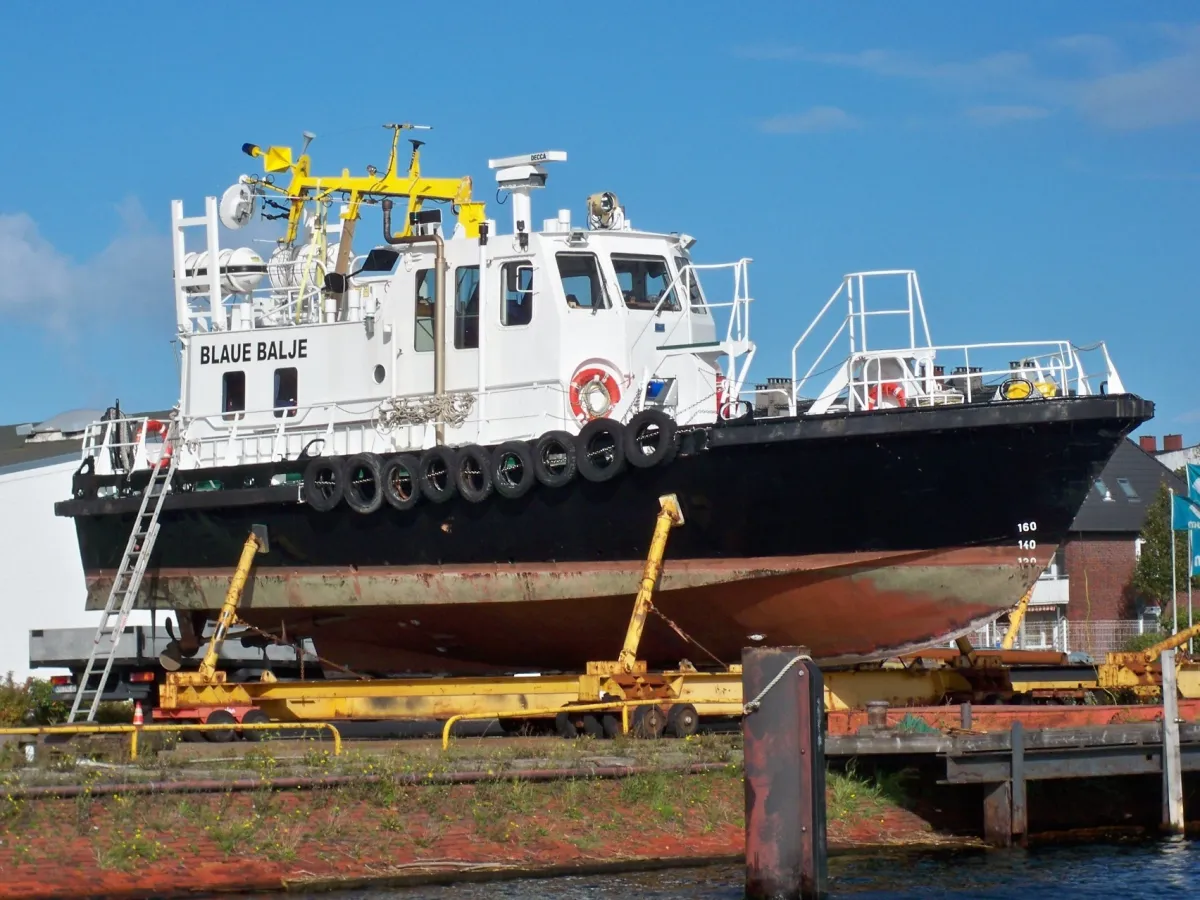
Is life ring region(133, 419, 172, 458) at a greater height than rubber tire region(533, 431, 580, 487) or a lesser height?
greater

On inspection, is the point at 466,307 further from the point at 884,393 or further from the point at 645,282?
the point at 884,393

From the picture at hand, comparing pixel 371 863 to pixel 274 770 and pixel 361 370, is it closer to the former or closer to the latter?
pixel 274 770

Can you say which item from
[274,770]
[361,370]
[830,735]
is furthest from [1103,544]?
[274,770]

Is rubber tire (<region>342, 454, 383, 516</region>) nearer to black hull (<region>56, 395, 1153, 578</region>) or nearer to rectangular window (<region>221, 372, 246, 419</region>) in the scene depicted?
black hull (<region>56, 395, 1153, 578</region>)

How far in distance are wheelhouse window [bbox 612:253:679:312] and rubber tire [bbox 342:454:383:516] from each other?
324cm

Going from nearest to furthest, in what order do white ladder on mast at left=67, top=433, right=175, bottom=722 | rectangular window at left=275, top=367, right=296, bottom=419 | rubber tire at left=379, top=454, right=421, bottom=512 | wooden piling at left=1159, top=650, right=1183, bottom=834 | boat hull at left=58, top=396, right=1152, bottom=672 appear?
wooden piling at left=1159, top=650, right=1183, bottom=834, boat hull at left=58, top=396, right=1152, bottom=672, rubber tire at left=379, top=454, right=421, bottom=512, white ladder on mast at left=67, top=433, right=175, bottom=722, rectangular window at left=275, top=367, right=296, bottom=419

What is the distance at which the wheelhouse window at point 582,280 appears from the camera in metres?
18.5

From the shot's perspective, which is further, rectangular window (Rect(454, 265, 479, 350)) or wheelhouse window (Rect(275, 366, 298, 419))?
wheelhouse window (Rect(275, 366, 298, 419))

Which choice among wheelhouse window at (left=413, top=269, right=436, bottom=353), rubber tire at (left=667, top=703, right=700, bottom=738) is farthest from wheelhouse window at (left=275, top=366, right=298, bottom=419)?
rubber tire at (left=667, top=703, right=700, bottom=738)

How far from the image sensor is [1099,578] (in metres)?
41.2

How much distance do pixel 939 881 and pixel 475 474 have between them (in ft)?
23.9

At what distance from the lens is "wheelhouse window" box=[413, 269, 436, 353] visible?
19047 millimetres

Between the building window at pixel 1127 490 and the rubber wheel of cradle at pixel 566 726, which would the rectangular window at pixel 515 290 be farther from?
the building window at pixel 1127 490

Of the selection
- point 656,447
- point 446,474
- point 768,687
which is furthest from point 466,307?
point 768,687
